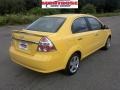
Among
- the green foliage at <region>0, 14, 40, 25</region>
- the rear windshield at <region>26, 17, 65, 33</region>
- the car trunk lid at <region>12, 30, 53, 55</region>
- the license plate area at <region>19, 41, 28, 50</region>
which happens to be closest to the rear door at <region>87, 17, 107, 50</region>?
the rear windshield at <region>26, 17, 65, 33</region>

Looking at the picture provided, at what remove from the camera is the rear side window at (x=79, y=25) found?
5.54 m

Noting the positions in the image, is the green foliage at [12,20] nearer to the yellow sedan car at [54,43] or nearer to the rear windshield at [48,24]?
the rear windshield at [48,24]

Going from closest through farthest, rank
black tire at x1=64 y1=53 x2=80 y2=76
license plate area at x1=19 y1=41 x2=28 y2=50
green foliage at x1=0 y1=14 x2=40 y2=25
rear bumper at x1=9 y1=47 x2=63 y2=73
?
rear bumper at x1=9 y1=47 x2=63 y2=73
license plate area at x1=19 y1=41 x2=28 y2=50
black tire at x1=64 y1=53 x2=80 y2=76
green foliage at x1=0 y1=14 x2=40 y2=25

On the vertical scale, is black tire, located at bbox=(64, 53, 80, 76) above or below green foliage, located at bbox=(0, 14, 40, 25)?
below

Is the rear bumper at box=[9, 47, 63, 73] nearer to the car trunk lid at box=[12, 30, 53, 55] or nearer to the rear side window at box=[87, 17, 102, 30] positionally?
the car trunk lid at box=[12, 30, 53, 55]

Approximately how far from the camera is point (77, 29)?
5609 millimetres

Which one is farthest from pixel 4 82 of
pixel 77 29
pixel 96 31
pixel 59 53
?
pixel 96 31

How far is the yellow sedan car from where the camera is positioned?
4.77 metres

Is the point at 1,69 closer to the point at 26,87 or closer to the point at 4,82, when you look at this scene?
the point at 4,82

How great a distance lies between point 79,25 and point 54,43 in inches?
50.4

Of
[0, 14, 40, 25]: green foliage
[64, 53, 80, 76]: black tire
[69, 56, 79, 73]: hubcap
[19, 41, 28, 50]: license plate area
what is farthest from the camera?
[0, 14, 40, 25]: green foliage

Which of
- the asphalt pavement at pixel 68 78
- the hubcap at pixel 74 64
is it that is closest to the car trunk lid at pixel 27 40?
the asphalt pavement at pixel 68 78

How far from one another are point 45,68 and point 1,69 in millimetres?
1683

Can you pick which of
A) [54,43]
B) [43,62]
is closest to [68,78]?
[43,62]
